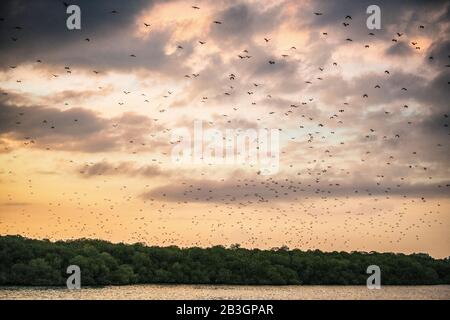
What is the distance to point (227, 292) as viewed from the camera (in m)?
155

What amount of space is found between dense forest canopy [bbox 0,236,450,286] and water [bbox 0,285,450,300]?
4.57 metres

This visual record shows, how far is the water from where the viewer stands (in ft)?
445

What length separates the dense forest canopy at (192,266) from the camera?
6033 inches

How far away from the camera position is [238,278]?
592 ft

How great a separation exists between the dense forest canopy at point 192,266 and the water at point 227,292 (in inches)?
180

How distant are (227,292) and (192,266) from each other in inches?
958
